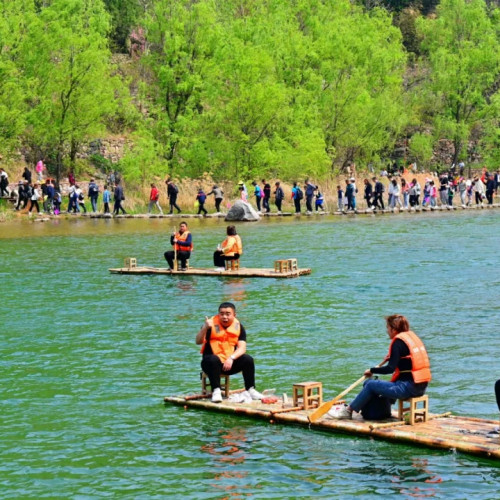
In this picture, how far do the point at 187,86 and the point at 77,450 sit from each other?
191ft

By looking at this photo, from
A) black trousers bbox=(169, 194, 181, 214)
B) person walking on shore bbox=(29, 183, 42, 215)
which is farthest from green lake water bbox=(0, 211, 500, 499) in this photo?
black trousers bbox=(169, 194, 181, 214)

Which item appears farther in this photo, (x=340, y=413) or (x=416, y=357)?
(x=340, y=413)

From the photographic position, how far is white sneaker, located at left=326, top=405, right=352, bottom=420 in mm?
15352

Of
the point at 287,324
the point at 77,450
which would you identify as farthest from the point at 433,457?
the point at 287,324

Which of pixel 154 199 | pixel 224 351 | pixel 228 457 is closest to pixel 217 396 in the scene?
pixel 224 351

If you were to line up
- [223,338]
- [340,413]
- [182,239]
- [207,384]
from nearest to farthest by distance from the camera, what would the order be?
[340,413] → [223,338] → [207,384] → [182,239]

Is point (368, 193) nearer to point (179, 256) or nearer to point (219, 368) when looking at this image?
point (179, 256)

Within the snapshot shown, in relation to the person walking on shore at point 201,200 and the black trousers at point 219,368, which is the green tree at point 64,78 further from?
the black trousers at point 219,368

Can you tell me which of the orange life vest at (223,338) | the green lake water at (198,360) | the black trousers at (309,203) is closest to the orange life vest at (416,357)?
A: the green lake water at (198,360)

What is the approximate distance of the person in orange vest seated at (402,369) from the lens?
14781 mm

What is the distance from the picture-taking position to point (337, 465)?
1385 cm

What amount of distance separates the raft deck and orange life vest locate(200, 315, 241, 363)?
1585cm

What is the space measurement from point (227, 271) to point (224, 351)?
54.1ft

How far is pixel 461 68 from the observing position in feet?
296
